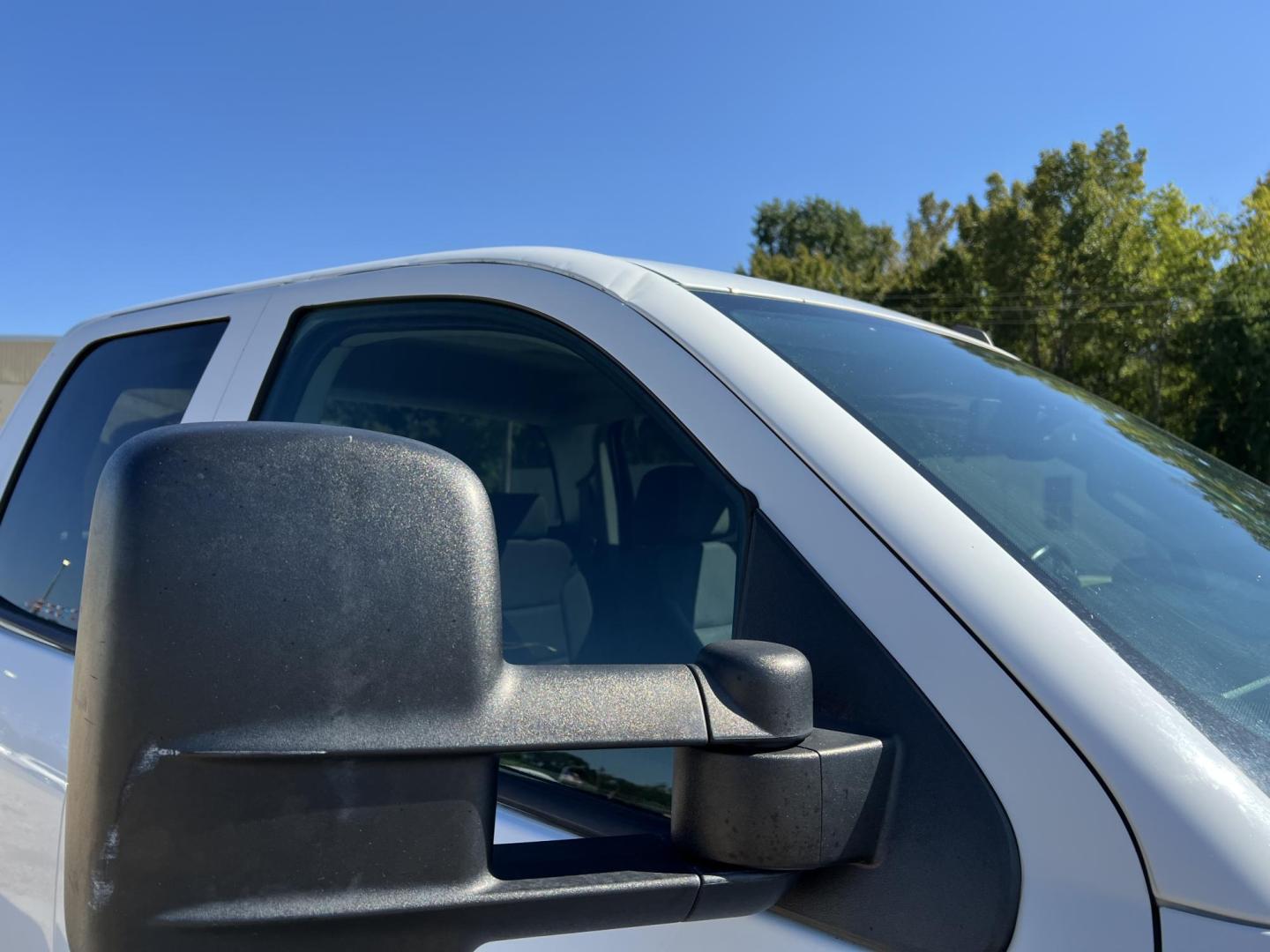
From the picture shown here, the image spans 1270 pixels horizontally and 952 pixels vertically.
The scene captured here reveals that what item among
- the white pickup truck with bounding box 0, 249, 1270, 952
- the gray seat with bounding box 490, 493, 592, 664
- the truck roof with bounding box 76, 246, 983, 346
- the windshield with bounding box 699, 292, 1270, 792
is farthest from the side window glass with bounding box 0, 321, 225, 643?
the windshield with bounding box 699, 292, 1270, 792

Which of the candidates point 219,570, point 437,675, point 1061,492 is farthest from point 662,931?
point 1061,492

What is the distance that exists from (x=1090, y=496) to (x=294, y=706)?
44.7 inches

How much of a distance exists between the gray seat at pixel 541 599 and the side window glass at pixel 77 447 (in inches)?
33.8

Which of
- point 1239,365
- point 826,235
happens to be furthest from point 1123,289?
point 826,235

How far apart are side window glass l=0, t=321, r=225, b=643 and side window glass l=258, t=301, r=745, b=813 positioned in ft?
1.31

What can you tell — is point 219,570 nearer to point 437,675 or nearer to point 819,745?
point 437,675

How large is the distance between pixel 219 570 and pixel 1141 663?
2.50 feet

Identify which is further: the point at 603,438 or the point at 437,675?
the point at 603,438

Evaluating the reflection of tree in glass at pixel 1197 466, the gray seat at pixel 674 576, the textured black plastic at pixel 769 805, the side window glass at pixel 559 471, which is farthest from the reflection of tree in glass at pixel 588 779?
the reflection of tree in glass at pixel 1197 466

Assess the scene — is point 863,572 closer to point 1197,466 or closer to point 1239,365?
point 1197,466

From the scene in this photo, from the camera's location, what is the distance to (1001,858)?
35.0 inches

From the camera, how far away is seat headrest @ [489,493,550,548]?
1677mm

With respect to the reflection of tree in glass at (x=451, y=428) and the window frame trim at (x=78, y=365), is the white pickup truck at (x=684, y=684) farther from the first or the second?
the window frame trim at (x=78, y=365)

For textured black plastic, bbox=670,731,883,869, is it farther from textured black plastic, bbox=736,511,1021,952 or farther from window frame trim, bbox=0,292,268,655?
window frame trim, bbox=0,292,268,655
